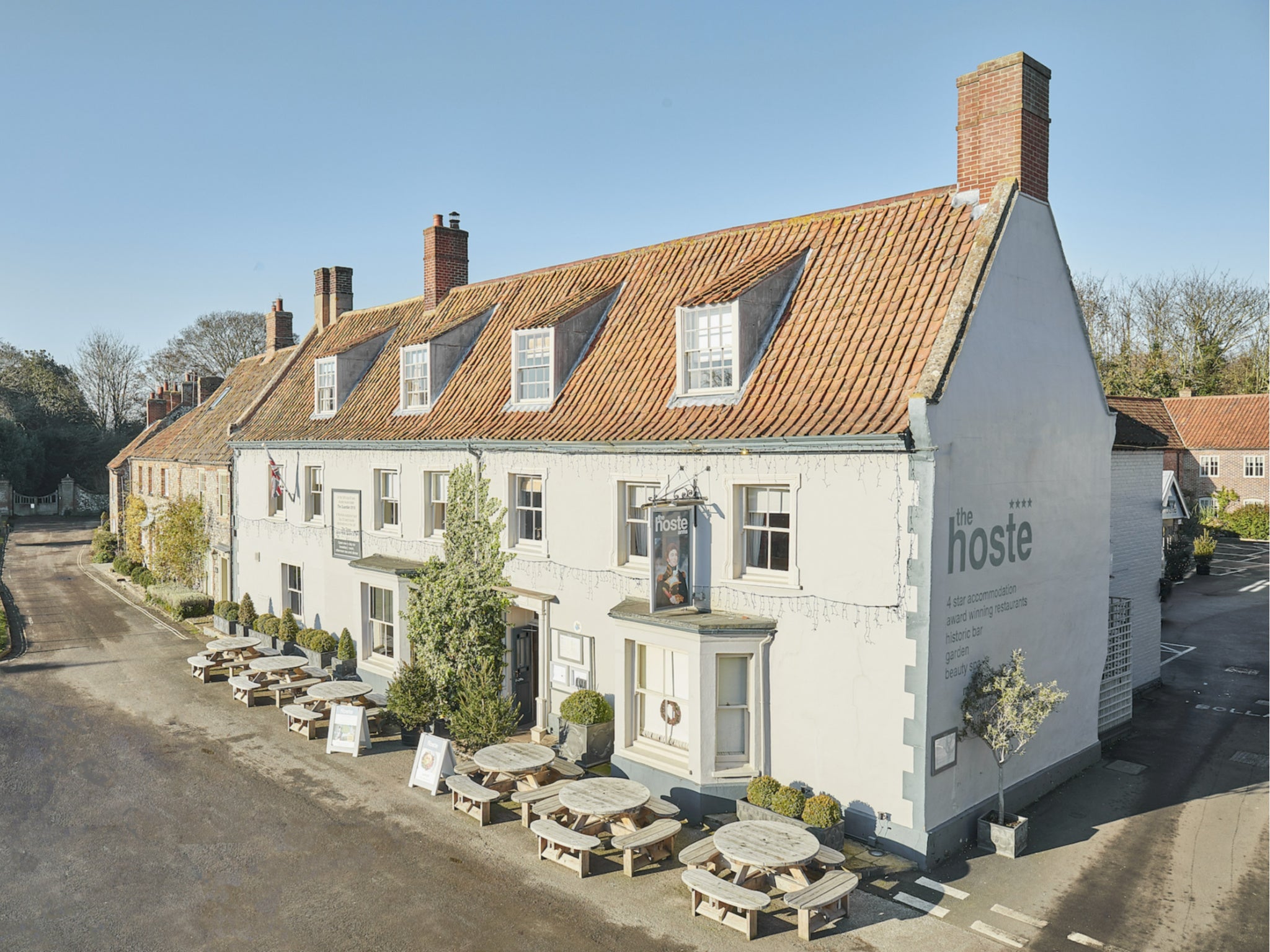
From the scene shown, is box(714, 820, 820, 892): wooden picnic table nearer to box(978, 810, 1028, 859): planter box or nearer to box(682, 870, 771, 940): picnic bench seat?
box(682, 870, 771, 940): picnic bench seat

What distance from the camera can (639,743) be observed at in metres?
15.2

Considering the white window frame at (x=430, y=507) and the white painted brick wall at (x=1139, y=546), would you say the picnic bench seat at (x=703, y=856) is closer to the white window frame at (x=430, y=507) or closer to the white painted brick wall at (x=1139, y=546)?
the white window frame at (x=430, y=507)

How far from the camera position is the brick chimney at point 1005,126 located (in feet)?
46.0

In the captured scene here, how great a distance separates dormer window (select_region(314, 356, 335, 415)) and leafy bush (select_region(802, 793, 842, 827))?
57.2ft

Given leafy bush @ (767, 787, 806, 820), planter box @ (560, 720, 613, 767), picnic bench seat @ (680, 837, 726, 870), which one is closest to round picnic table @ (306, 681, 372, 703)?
planter box @ (560, 720, 613, 767)

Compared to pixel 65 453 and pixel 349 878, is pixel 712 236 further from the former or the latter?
pixel 65 453

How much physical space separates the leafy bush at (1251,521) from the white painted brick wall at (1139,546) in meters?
38.0

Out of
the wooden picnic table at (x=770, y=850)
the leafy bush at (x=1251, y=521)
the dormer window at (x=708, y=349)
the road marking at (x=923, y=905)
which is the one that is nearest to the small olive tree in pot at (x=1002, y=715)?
the road marking at (x=923, y=905)

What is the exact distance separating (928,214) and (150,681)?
21.9 m

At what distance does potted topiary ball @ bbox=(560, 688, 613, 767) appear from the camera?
15.8 metres

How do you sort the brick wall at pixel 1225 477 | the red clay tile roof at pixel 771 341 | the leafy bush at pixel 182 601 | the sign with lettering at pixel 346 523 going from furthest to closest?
1. the brick wall at pixel 1225 477
2. the leafy bush at pixel 182 601
3. the sign with lettering at pixel 346 523
4. the red clay tile roof at pixel 771 341

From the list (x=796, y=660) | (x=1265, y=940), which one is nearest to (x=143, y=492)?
(x=796, y=660)

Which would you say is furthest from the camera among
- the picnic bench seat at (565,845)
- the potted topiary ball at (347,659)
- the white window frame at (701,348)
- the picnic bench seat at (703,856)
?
the potted topiary ball at (347,659)

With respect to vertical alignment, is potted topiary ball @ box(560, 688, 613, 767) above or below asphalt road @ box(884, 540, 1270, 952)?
above
